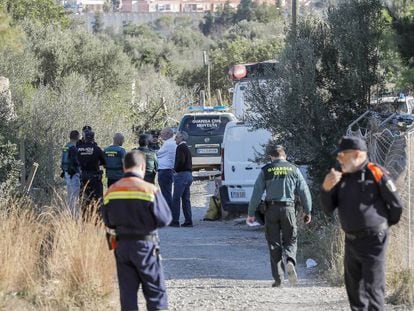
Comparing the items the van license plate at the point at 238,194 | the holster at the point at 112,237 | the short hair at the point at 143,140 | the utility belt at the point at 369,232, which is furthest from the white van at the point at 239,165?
the utility belt at the point at 369,232

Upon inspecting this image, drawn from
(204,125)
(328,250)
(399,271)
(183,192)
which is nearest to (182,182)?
(183,192)

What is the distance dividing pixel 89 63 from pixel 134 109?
13.3ft

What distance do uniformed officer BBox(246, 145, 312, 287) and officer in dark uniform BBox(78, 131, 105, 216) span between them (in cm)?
→ 603

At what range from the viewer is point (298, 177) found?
37.4 ft

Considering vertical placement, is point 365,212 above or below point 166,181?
above

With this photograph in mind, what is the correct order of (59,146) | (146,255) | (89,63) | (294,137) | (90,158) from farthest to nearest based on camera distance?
(89,63)
(59,146)
(90,158)
(294,137)
(146,255)

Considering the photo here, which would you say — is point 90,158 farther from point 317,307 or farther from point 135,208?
point 135,208

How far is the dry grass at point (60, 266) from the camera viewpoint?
9.55 metres

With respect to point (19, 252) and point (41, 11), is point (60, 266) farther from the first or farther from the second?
point (41, 11)

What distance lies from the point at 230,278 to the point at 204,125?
54.0 feet

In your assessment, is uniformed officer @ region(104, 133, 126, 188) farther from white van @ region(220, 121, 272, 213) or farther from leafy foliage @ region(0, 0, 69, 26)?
leafy foliage @ region(0, 0, 69, 26)

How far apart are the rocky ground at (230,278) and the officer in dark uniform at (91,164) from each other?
4.79 feet

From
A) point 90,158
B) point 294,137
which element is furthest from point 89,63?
point 294,137

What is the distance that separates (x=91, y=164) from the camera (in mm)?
17094
